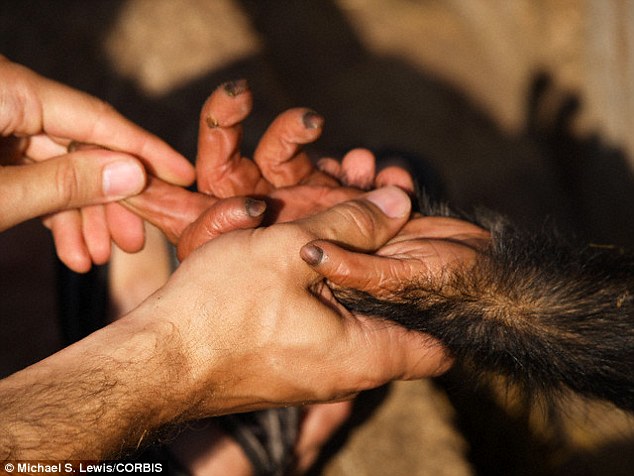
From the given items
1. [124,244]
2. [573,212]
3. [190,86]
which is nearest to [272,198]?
[124,244]

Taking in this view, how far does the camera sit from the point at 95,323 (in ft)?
5.53

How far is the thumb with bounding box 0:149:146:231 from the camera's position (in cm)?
147

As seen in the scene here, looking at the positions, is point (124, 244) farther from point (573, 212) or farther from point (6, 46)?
point (573, 212)

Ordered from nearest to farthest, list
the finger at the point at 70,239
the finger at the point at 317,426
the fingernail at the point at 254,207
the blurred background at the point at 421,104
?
1. the fingernail at the point at 254,207
2. the finger at the point at 70,239
3. the finger at the point at 317,426
4. the blurred background at the point at 421,104

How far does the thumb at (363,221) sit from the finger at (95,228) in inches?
23.7

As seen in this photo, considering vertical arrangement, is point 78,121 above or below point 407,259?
above

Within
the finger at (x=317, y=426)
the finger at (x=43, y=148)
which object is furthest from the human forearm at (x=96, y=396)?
the finger at (x=317, y=426)

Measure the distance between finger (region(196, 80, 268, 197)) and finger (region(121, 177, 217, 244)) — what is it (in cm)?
5

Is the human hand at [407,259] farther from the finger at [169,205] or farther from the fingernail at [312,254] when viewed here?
the finger at [169,205]

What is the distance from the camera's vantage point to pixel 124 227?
5.47 feet

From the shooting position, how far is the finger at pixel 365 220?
131 centimetres

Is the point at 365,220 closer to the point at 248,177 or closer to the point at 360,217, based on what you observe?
the point at 360,217

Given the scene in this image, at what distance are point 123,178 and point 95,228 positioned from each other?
0.19 m

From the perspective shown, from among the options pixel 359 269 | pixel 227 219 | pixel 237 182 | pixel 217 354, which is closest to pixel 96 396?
pixel 217 354
